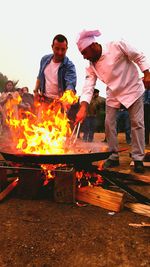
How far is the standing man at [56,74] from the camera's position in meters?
5.45

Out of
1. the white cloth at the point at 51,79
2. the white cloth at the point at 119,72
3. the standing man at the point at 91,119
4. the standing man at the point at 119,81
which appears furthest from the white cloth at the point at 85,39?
the standing man at the point at 91,119

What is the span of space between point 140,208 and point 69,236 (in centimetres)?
95

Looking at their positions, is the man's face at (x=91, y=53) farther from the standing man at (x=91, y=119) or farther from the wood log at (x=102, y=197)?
the standing man at (x=91, y=119)

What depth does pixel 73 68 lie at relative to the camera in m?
5.62

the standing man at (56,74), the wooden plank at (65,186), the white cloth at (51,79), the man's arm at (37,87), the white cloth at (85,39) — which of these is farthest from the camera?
the man's arm at (37,87)

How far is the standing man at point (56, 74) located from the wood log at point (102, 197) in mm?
2580

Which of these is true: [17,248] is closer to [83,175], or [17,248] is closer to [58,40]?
[83,175]

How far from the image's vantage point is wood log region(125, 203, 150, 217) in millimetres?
3018

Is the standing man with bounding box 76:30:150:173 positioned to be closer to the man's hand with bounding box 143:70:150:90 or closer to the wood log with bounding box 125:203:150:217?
the man's hand with bounding box 143:70:150:90

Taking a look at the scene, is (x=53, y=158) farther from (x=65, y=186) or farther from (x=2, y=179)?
(x=2, y=179)

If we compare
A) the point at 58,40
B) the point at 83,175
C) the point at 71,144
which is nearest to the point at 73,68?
the point at 58,40

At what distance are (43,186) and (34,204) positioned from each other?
1.04 feet

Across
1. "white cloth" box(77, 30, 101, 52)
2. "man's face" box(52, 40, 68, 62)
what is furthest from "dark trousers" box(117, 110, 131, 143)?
"white cloth" box(77, 30, 101, 52)

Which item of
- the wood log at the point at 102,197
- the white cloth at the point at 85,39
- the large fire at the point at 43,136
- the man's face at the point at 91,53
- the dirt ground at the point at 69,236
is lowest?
the dirt ground at the point at 69,236
